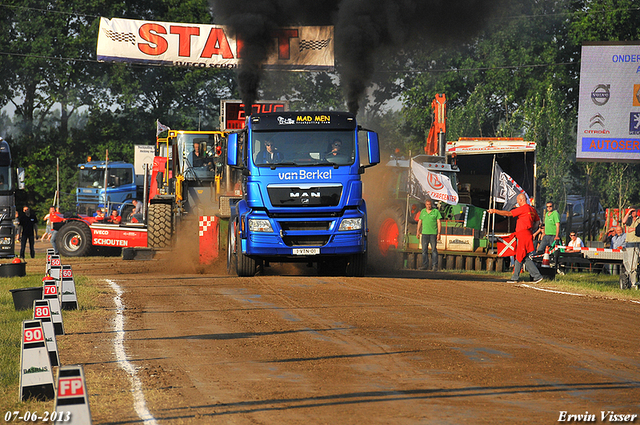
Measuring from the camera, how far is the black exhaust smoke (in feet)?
73.2

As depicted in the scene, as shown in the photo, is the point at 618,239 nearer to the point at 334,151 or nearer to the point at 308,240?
the point at 334,151

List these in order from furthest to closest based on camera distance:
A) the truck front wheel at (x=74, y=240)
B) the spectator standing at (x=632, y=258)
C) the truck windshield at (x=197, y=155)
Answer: the truck front wheel at (x=74, y=240)
the truck windshield at (x=197, y=155)
the spectator standing at (x=632, y=258)

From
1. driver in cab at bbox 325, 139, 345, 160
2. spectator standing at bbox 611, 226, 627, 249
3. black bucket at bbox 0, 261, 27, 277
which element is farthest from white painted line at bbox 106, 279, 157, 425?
spectator standing at bbox 611, 226, 627, 249

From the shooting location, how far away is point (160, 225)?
20141 millimetres

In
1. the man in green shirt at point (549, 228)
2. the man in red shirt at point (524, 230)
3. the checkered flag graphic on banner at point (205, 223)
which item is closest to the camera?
the man in red shirt at point (524, 230)

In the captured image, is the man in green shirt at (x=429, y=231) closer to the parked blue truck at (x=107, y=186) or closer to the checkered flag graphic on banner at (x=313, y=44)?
the checkered flag graphic on banner at (x=313, y=44)

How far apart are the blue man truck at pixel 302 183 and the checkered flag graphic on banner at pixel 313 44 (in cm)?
1244

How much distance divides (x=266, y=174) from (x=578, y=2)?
138 feet

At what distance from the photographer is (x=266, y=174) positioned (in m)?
15.1

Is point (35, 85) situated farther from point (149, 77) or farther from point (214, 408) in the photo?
point (214, 408)

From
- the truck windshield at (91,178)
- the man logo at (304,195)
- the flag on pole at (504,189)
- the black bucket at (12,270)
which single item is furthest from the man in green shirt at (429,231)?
the truck windshield at (91,178)

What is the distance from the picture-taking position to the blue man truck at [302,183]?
49.4 feet

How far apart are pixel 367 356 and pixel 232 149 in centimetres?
822

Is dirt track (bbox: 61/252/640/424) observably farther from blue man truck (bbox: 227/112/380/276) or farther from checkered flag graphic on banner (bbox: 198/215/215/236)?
checkered flag graphic on banner (bbox: 198/215/215/236)
